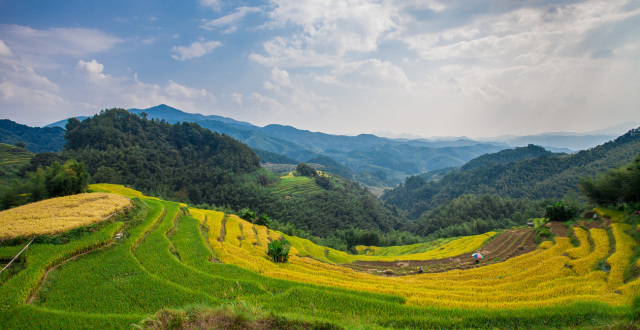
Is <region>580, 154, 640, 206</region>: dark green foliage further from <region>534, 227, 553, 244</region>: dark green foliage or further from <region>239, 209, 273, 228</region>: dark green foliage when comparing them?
<region>239, 209, 273, 228</region>: dark green foliage

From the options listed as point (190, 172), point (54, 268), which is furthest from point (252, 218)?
point (190, 172)

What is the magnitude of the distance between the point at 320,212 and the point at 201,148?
66611 mm

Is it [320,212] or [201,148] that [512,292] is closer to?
[320,212]

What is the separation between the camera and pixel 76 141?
79.9 m

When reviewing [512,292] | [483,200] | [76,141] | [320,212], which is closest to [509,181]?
[483,200]

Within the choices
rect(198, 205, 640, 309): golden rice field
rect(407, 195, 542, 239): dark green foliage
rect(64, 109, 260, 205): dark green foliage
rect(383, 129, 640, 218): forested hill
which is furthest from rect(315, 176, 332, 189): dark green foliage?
rect(198, 205, 640, 309): golden rice field

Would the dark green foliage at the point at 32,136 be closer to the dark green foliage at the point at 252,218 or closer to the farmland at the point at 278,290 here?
the dark green foliage at the point at 252,218

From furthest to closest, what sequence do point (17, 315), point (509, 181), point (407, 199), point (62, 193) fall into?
point (407, 199) < point (509, 181) < point (62, 193) < point (17, 315)

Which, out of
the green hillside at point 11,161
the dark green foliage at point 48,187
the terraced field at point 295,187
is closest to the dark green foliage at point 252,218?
the dark green foliage at point 48,187

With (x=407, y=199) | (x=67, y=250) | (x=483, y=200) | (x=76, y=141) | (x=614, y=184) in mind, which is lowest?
(x=407, y=199)

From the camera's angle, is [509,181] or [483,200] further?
[509,181]

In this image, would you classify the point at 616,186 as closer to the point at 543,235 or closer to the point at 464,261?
the point at 543,235

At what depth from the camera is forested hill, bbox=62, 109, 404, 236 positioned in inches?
2795

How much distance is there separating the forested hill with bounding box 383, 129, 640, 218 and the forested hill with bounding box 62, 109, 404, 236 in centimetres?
6150
